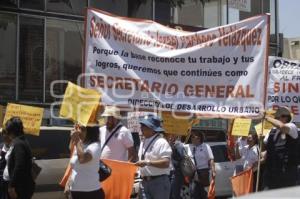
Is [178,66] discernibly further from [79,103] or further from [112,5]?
[112,5]

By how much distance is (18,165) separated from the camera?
802cm

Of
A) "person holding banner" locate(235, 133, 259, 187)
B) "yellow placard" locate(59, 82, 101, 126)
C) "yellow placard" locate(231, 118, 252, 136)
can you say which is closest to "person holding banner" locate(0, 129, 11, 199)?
"yellow placard" locate(59, 82, 101, 126)

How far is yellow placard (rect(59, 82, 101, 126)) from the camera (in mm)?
7148

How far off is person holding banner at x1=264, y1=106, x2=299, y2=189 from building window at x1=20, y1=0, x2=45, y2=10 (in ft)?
34.1

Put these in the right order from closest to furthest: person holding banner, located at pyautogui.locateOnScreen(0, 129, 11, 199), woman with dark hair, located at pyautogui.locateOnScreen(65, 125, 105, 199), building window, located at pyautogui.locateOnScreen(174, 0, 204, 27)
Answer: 1. woman with dark hair, located at pyautogui.locateOnScreen(65, 125, 105, 199)
2. person holding banner, located at pyautogui.locateOnScreen(0, 129, 11, 199)
3. building window, located at pyautogui.locateOnScreen(174, 0, 204, 27)

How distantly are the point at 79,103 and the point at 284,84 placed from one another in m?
4.51

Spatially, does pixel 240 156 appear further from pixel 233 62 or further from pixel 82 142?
pixel 82 142

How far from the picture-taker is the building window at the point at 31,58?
678 inches

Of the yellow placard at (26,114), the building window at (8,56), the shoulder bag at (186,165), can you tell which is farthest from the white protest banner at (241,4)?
the yellow placard at (26,114)

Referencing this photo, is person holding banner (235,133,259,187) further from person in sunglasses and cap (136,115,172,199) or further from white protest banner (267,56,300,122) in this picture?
person in sunglasses and cap (136,115,172,199)

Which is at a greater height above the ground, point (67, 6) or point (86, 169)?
point (67, 6)

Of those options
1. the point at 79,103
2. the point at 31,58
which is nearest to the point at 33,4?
the point at 31,58

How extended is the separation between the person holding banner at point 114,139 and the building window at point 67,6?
1010 centimetres

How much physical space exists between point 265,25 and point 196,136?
15.7 ft
